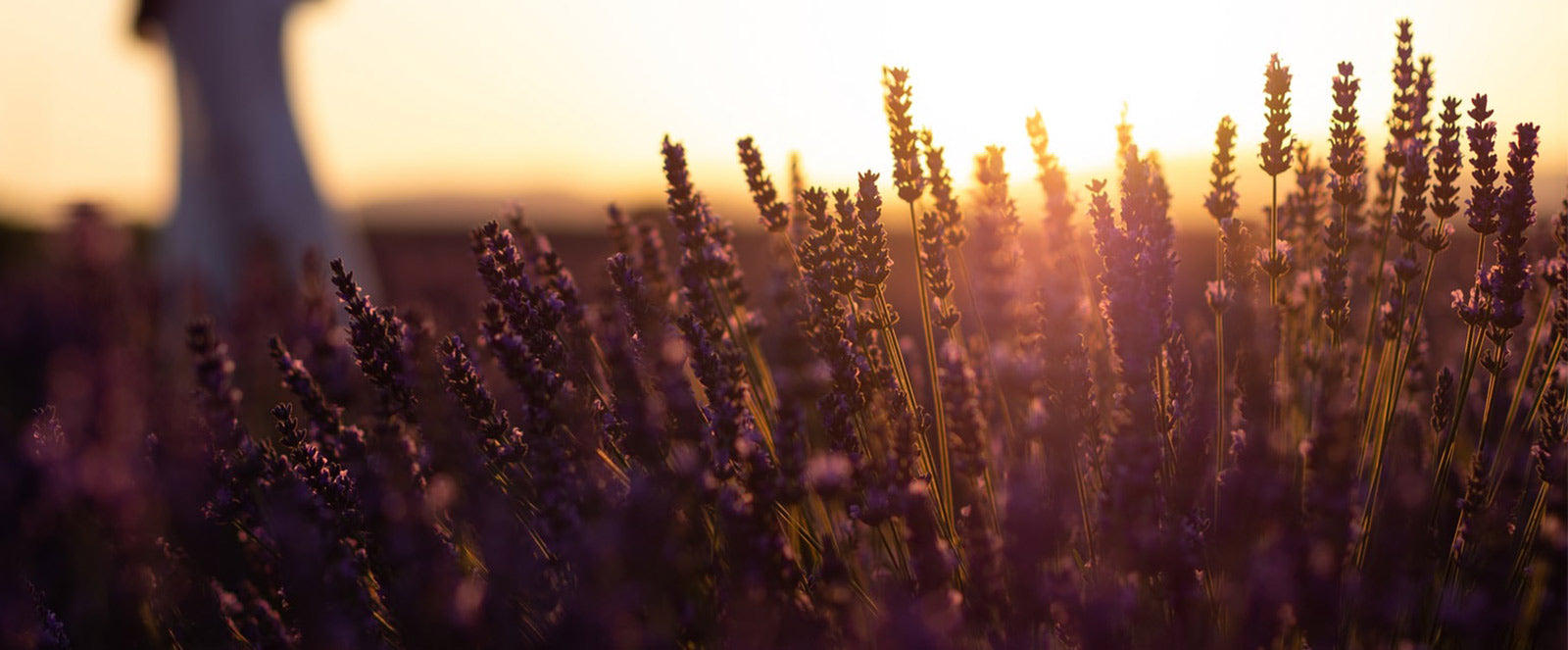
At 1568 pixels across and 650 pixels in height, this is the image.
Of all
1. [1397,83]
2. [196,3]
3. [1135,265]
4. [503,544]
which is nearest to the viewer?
[503,544]

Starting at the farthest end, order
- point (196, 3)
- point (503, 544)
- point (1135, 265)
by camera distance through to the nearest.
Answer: point (196, 3) → point (1135, 265) → point (503, 544)

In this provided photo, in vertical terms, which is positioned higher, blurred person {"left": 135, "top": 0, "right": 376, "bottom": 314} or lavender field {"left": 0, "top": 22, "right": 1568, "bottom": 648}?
blurred person {"left": 135, "top": 0, "right": 376, "bottom": 314}

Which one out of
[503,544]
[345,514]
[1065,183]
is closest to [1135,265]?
[1065,183]

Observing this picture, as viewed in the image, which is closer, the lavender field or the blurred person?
the lavender field

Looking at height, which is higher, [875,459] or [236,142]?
[236,142]

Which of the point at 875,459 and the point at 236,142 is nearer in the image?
the point at 875,459

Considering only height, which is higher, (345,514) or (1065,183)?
(1065,183)

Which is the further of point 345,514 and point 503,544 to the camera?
point 345,514

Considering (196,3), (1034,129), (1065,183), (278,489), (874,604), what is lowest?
(874,604)

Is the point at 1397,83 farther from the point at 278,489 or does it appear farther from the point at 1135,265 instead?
the point at 278,489
